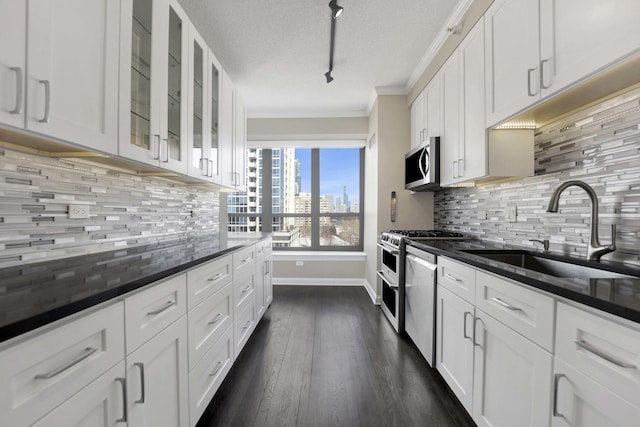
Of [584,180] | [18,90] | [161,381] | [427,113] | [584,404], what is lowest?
[161,381]

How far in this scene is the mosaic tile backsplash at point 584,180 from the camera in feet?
3.89

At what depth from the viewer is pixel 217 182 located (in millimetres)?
2316

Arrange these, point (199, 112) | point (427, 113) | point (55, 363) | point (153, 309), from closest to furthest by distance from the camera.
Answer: point (55, 363), point (153, 309), point (199, 112), point (427, 113)

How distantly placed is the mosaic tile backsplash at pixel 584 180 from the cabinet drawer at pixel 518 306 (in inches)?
22.9

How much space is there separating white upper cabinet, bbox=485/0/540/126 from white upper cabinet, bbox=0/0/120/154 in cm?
197

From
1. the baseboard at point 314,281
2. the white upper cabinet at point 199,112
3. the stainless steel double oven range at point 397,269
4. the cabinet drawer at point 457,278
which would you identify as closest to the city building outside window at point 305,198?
the baseboard at point 314,281

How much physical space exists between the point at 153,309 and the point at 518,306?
4.65 feet

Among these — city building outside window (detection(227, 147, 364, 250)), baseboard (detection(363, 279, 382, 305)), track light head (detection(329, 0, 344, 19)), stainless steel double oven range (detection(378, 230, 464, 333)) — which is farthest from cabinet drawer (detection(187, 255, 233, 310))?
city building outside window (detection(227, 147, 364, 250))

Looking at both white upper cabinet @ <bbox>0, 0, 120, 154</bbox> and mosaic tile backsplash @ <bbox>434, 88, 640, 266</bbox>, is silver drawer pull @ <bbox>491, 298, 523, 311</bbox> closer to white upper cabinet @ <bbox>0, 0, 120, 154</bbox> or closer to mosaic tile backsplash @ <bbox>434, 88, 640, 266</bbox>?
mosaic tile backsplash @ <bbox>434, 88, 640, 266</bbox>

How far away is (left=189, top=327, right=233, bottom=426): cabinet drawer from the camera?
1284 millimetres

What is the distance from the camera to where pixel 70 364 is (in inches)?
25.8

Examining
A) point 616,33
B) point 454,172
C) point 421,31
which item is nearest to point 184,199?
point 454,172

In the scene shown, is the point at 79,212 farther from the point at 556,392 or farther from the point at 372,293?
the point at 372,293

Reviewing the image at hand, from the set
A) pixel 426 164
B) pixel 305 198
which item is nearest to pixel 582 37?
pixel 426 164
